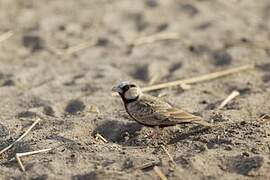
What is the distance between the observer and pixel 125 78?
809cm

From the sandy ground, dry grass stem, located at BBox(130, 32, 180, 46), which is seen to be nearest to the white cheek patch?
the sandy ground

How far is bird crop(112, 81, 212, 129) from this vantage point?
6.14 metres

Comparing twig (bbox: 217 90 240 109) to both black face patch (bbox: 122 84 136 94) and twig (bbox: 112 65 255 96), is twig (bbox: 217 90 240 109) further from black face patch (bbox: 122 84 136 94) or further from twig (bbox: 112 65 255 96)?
black face patch (bbox: 122 84 136 94)

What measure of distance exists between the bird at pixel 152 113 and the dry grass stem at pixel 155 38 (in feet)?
9.72

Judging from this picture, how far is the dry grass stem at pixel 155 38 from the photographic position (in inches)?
364

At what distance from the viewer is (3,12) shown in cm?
1023

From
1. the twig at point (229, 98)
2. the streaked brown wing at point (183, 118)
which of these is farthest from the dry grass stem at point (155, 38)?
the streaked brown wing at point (183, 118)

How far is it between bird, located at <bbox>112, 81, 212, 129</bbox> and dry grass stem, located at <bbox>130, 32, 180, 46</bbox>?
296 centimetres

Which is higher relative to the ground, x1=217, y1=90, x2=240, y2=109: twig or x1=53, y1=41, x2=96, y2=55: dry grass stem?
x1=53, y1=41, x2=96, y2=55: dry grass stem

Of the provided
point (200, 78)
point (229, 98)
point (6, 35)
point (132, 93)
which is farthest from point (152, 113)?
point (6, 35)

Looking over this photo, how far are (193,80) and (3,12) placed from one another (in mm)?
3845

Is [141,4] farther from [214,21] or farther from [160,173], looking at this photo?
[160,173]

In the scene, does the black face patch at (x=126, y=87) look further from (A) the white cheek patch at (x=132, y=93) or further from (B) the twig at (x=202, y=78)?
(B) the twig at (x=202, y=78)

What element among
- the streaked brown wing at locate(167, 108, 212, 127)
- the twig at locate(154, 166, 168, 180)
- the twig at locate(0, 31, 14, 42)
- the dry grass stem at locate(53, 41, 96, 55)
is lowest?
the twig at locate(154, 166, 168, 180)
